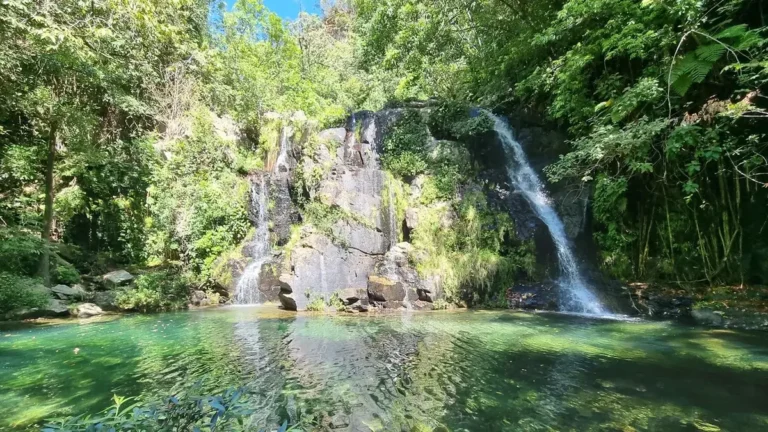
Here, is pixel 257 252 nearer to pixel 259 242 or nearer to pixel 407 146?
pixel 259 242

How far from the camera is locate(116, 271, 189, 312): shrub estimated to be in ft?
40.8

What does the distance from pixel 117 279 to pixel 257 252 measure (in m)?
4.43

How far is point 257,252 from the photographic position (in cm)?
1541

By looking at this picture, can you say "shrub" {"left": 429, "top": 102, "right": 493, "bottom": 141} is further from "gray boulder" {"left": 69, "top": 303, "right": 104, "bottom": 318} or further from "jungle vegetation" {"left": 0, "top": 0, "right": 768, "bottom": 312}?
"gray boulder" {"left": 69, "top": 303, "right": 104, "bottom": 318}

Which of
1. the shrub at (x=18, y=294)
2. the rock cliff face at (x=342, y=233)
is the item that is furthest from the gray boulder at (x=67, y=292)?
the rock cliff face at (x=342, y=233)

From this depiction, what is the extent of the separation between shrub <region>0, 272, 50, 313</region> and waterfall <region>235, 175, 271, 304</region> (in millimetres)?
5136

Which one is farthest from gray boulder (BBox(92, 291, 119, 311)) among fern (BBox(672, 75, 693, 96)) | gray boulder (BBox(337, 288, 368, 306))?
fern (BBox(672, 75, 693, 96))

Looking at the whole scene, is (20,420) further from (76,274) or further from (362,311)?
(76,274)

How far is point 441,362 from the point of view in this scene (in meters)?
6.30

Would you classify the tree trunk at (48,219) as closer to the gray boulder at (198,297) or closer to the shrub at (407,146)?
the gray boulder at (198,297)

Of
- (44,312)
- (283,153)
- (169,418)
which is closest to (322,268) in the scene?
(44,312)

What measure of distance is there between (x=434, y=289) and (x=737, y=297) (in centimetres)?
688

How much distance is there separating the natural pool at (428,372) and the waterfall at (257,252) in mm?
4418

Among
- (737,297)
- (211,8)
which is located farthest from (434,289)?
(211,8)
